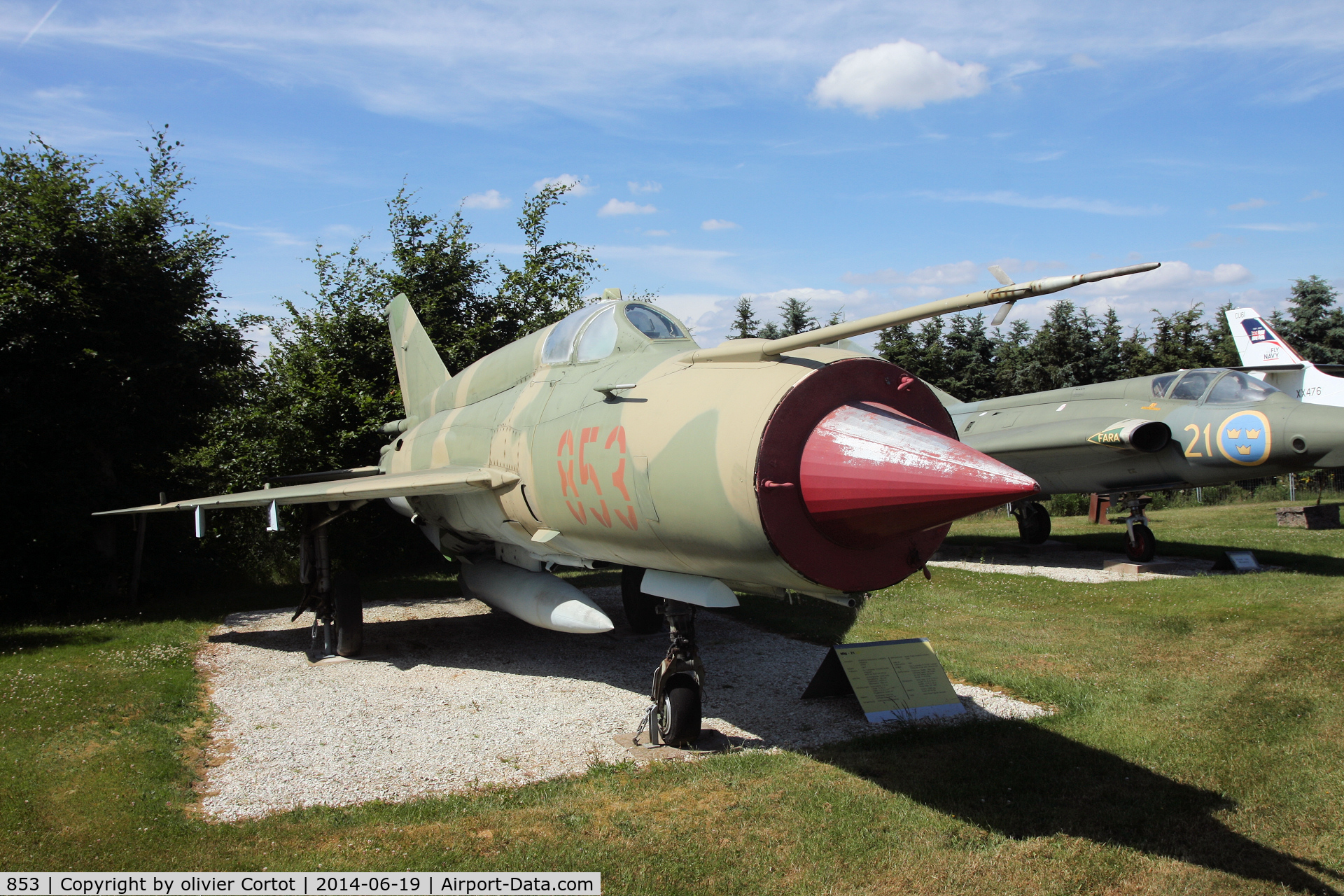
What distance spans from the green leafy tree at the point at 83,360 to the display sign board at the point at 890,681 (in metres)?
10.5

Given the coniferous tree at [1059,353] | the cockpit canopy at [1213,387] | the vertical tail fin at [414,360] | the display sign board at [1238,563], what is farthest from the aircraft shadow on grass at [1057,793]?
the coniferous tree at [1059,353]

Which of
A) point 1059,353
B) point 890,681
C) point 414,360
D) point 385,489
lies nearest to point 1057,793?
point 890,681

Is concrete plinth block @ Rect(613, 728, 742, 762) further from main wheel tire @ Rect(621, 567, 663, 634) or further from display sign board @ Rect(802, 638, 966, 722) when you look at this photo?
main wheel tire @ Rect(621, 567, 663, 634)

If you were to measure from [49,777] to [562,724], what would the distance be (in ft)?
10.8

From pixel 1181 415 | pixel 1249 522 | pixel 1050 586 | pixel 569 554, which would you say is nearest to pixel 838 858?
pixel 569 554

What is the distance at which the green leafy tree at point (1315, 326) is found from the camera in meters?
29.5

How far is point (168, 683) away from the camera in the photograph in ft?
25.5

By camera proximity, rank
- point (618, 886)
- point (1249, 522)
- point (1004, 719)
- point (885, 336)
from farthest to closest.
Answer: point (885, 336), point (1249, 522), point (1004, 719), point (618, 886)

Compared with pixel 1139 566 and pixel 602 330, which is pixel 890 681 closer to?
pixel 602 330

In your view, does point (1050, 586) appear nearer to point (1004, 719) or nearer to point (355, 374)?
point (1004, 719)

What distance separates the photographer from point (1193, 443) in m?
12.3

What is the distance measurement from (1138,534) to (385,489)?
39.3ft

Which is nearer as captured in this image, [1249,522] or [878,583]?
[878,583]

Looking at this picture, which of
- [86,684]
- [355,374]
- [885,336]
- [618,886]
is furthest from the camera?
[885,336]
